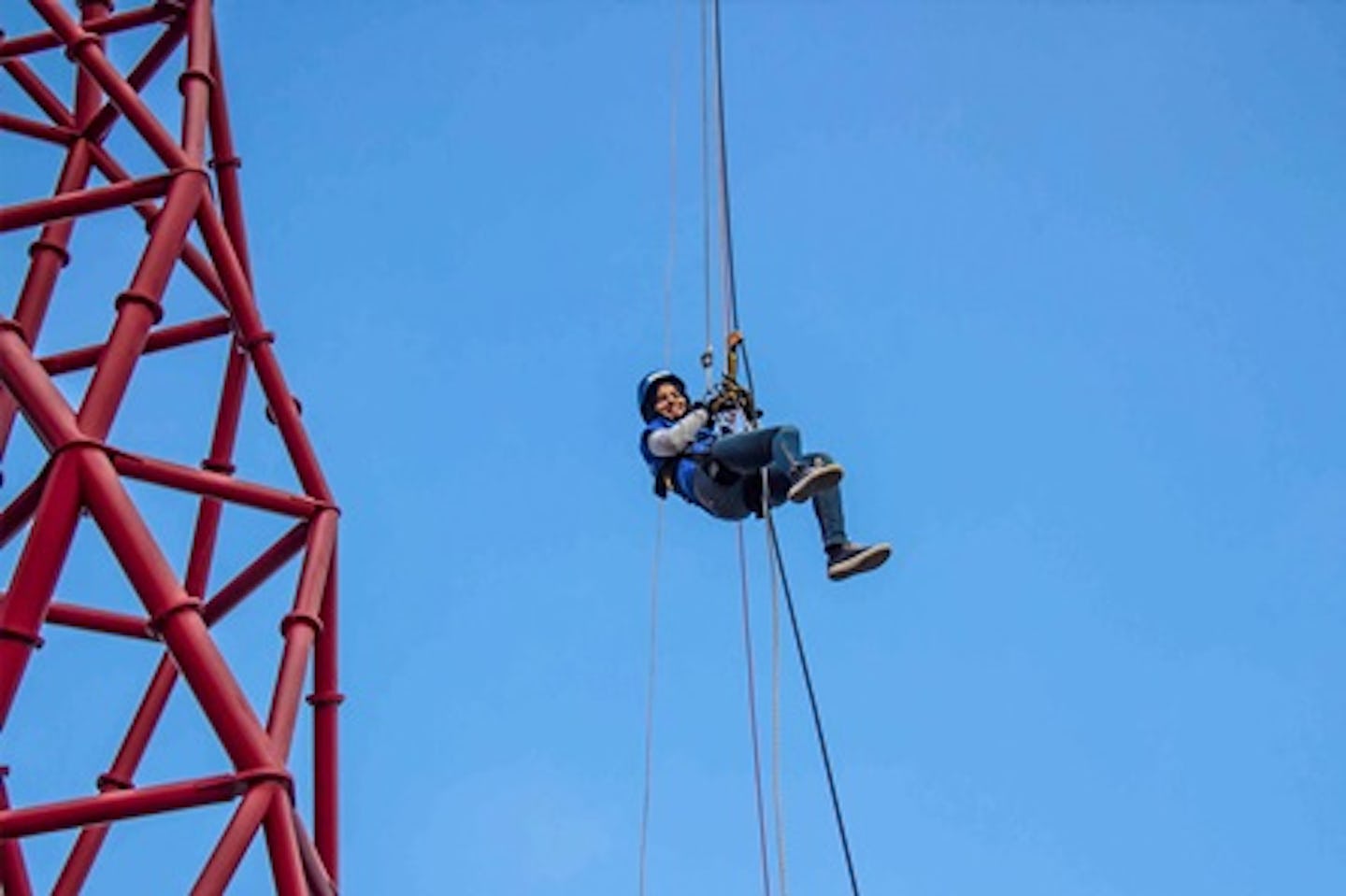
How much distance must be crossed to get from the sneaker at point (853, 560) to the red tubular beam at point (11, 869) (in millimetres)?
4191

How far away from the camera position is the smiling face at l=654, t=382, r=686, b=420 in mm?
11305

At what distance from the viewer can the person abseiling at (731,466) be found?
1004cm

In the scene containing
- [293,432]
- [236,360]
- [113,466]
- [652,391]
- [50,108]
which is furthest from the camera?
[652,391]

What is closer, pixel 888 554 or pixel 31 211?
pixel 31 211

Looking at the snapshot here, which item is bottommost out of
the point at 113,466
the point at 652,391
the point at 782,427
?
the point at 113,466

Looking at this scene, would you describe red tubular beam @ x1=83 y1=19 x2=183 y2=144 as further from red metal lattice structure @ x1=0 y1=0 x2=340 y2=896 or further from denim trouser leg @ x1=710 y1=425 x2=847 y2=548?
denim trouser leg @ x1=710 y1=425 x2=847 y2=548

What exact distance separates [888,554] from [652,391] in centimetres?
203

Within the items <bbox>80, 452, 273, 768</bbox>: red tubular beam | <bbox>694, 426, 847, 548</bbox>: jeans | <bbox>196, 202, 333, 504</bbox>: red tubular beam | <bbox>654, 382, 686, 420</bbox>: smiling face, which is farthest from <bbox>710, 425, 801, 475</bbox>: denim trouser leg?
<bbox>80, 452, 273, 768</bbox>: red tubular beam

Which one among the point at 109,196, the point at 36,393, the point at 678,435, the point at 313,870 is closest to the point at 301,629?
the point at 313,870

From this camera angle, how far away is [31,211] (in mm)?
8719

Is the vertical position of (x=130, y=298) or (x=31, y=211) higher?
(x=31, y=211)

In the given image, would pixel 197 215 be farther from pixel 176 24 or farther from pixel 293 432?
pixel 176 24

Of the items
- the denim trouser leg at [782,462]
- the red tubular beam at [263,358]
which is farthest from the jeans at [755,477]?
the red tubular beam at [263,358]

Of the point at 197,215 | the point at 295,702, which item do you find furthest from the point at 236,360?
the point at 295,702
